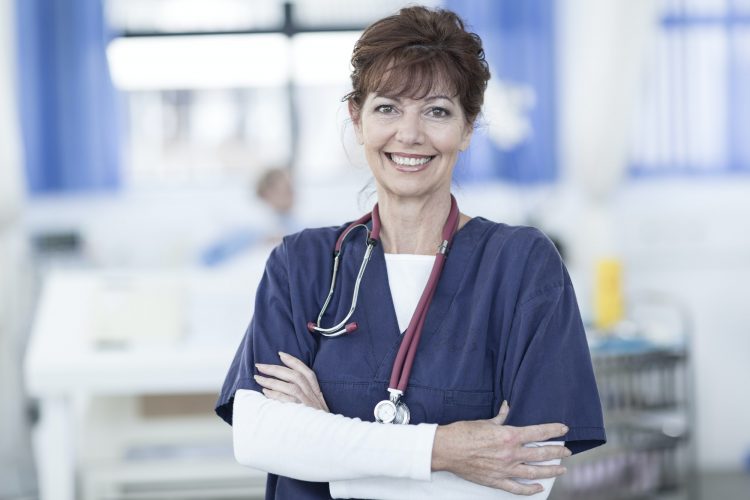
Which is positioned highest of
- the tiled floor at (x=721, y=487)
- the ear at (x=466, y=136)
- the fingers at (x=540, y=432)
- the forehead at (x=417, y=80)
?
the forehead at (x=417, y=80)

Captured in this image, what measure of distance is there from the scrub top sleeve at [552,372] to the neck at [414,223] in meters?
0.19

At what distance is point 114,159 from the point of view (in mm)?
4559

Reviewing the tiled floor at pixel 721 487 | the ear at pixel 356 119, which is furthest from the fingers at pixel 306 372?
the tiled floor at pixel 721 487

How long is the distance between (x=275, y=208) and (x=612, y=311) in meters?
1.42

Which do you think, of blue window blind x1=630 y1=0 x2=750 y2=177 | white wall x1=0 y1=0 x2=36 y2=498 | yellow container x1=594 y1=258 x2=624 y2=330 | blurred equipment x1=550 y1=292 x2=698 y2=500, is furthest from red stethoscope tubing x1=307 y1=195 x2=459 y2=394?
blue window blind x1=630 y1=0 x2=750 y2=177

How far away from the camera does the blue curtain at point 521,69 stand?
4.52 m

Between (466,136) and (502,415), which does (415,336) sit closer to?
(502,415)

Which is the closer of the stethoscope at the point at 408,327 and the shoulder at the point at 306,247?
the stethoscope at the point at 408,327

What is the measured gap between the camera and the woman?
141 cm

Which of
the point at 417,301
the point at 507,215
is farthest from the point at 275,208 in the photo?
the point at 417,301

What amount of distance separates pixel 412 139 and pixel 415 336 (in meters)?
0.27

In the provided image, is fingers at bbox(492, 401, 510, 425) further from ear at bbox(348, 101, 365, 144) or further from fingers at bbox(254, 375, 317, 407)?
ear at bbox(348, 101, 365, 144)

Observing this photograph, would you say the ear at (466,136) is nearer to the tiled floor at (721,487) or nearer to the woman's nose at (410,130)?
the woman's nose at (410,130)

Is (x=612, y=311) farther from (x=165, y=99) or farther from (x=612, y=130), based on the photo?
(x=165, y=99)
